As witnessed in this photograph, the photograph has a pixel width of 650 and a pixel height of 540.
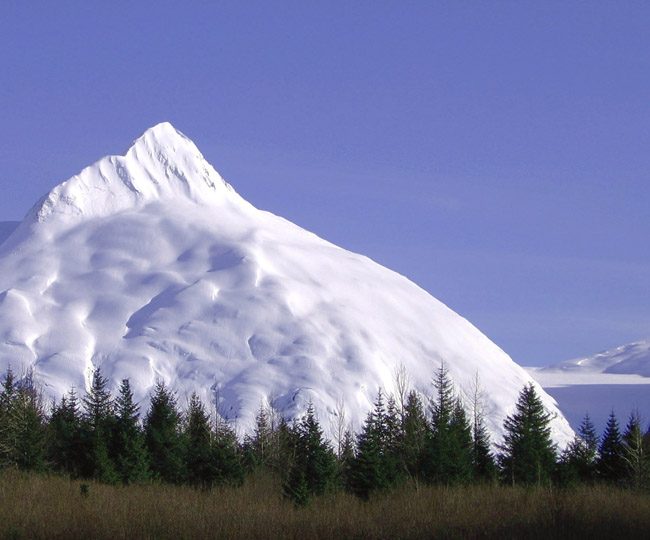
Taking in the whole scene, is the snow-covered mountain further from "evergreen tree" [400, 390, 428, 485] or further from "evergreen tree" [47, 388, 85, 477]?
"evergreen tree" [47, 388, 85, 477]

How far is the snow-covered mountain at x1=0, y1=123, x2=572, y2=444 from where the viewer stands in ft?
503

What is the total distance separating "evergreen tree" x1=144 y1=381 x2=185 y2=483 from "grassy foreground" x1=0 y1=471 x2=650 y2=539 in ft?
55.0

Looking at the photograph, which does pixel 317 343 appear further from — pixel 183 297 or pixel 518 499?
pixel 518 499

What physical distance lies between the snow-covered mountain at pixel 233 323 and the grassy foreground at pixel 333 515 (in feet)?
376

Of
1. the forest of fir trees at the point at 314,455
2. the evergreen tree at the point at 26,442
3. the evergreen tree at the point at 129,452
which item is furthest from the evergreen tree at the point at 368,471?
the evergreen tree at the point at 26,442

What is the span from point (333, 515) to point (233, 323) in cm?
14268

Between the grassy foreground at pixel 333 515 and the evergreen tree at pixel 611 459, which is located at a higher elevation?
the evergreen tree at pixel 611 459

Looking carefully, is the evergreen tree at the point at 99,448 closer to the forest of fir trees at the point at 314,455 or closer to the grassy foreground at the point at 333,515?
the forest of fir trees at the point at 314,455

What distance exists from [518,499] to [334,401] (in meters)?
125

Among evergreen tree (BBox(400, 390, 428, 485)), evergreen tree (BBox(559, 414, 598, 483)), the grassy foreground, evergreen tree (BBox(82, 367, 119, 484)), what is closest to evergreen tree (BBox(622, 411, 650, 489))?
evergreen tree (BBox(559, 414, 598, 483))

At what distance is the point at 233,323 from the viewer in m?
165

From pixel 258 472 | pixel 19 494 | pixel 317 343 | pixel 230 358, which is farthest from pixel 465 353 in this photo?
pixel 19 494

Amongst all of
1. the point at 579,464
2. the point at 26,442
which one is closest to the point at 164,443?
the point at 26,442

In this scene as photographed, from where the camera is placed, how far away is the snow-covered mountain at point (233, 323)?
153250mm
